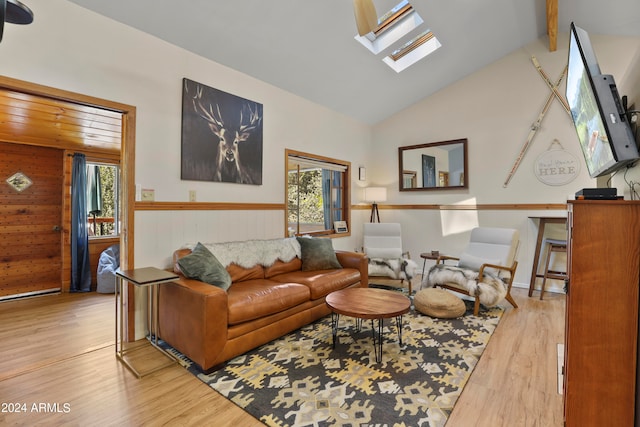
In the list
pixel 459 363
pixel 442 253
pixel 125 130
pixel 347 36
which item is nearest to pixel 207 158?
pixel 125 130

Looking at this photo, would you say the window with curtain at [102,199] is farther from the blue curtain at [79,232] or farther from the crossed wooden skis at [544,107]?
the crossed wooden skis at [544,107]

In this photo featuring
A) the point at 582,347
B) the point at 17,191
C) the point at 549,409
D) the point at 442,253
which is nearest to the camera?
the point at 582,347

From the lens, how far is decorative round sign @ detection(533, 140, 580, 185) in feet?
13.3

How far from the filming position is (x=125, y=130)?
8.66 ft

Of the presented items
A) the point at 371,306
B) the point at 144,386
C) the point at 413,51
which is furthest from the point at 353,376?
the point at 413,51

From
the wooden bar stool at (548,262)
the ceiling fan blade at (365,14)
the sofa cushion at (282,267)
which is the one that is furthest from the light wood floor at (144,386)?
the ceiling fan blade at (365,14)

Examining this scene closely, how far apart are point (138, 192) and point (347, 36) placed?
9.09ft

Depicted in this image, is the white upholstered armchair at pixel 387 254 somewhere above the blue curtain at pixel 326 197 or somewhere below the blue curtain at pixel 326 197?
below

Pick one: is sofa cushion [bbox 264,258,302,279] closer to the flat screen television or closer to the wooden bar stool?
the flat screen television

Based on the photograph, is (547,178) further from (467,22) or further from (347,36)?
(347,36)

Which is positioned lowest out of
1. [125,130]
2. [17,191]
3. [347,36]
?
[17,191]

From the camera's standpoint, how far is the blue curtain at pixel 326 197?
16.5 ft

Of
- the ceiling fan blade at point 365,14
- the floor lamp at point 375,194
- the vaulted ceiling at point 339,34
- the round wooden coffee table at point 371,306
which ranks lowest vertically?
the round wooden coffee table at point 371,306

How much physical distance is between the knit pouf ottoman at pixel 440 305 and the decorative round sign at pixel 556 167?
7.99ft
